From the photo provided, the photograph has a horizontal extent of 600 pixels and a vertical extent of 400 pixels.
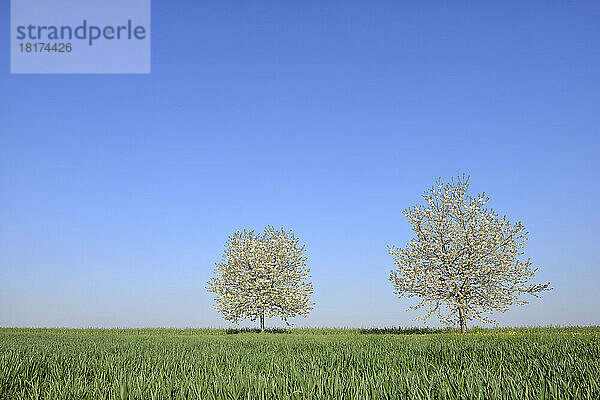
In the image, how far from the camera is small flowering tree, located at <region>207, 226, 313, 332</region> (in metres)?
39.7

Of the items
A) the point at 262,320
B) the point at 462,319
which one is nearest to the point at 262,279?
the point at 262,320

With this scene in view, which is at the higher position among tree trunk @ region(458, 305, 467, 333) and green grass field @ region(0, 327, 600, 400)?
green grass field @ region(0, 327, 600, 400)

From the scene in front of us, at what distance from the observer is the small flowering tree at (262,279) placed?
39656 millimetres

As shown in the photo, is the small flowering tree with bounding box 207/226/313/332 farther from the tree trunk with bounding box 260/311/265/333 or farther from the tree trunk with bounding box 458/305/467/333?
the tree trunk with bounding box 458/305/467/333

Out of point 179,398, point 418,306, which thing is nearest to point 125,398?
point 179,398

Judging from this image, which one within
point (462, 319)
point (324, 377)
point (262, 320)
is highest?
point (324, 377)

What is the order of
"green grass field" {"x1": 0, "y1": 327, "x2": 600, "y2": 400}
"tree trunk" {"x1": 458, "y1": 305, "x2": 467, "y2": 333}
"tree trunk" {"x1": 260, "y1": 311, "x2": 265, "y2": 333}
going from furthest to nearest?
"tree trunk" {"x1": 260, "y1": 311, "x2": 265, "y2": 333} < "tree trunk" {"x1": 458, "y1": 305, "x2": 467, "y2": 333} < "green grass field" {"x1": 0, "y1": 327, "x2": 600, "y2": 400}

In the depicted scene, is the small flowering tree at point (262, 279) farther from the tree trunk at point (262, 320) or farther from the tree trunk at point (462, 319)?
the tree trunk at point (462, 319)

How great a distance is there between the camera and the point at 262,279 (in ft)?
131

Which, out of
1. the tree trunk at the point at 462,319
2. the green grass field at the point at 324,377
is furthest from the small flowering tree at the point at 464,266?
the green grass field at the point at 324,377

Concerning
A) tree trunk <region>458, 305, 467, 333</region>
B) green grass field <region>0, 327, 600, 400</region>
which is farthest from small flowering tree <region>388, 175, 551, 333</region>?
green grass field <region>0, 327, 600, 400</region>

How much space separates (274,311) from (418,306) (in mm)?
13572

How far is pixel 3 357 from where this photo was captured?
10.4 metres

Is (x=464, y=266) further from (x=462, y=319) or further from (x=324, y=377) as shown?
(x=324, y=377)
